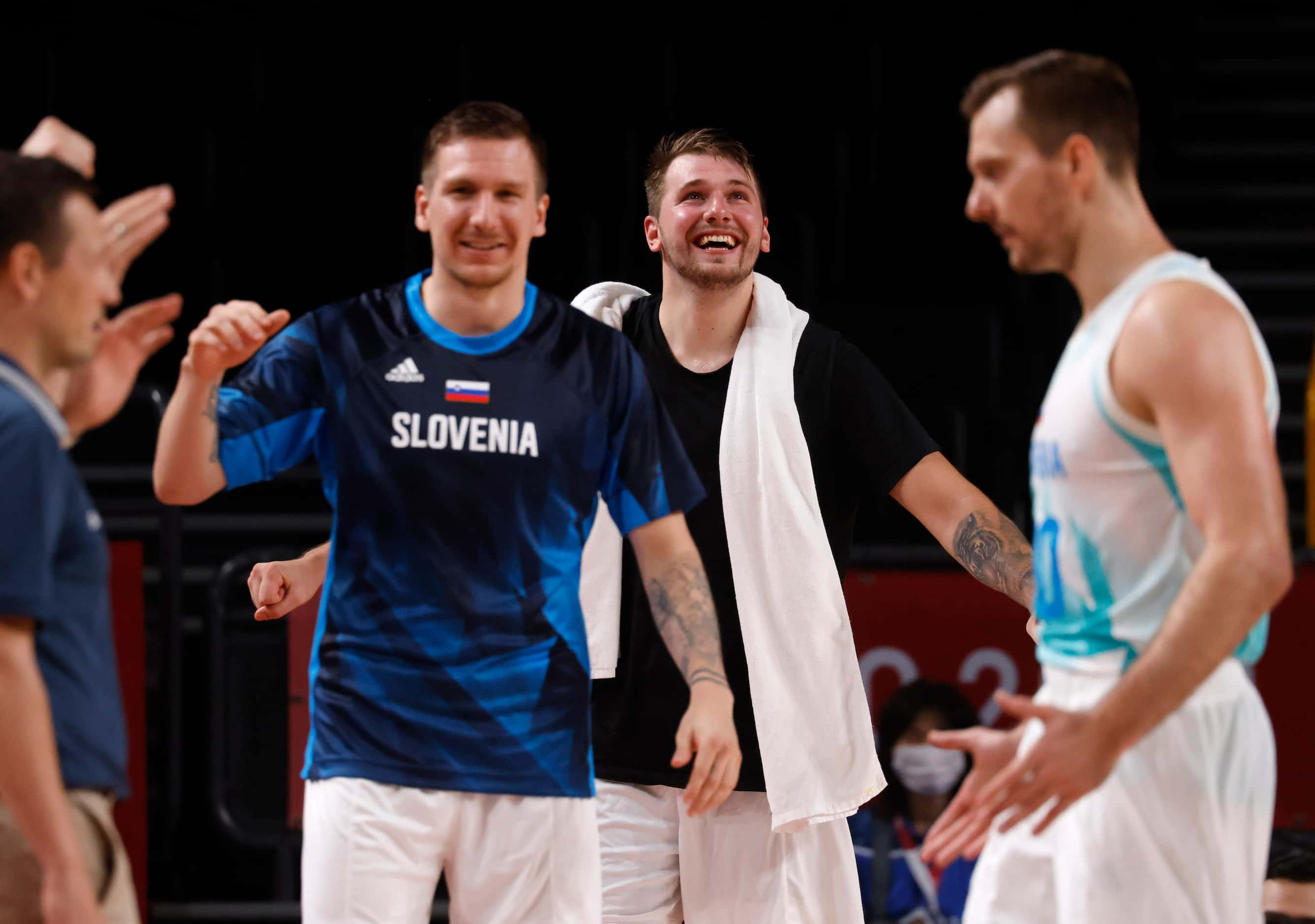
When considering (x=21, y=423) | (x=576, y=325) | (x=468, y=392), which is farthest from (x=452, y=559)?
(x=21, y=423)

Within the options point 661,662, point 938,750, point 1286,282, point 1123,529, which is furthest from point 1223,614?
point 1286,282

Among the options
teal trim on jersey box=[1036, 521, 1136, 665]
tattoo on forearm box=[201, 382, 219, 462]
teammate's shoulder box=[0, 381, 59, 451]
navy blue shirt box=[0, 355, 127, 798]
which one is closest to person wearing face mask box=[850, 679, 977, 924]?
teal trim on jersey box=[1036, 521, 1136, 665]

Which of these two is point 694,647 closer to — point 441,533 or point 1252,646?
point 441,533

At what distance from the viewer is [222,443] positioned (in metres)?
2.75

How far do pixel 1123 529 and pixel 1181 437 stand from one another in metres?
0.19

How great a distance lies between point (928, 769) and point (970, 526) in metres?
2.08

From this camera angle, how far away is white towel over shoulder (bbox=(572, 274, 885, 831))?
3428 mm

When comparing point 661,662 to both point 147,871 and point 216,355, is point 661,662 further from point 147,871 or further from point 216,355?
point 147,871

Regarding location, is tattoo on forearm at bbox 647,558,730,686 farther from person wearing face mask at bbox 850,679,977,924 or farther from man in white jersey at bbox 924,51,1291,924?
person wearing face mask at bbox 850,679,977,924

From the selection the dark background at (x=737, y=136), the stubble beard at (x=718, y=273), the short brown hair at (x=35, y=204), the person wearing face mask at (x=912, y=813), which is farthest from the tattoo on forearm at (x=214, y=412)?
the dark background at (x=737, y=136)

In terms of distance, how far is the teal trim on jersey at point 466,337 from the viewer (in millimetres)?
2834

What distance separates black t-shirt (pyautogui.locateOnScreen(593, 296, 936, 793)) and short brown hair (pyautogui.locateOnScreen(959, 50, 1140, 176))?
1.28 meters

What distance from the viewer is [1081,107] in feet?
7.73

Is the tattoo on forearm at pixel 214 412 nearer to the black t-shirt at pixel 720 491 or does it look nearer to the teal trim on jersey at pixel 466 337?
the teal trim on jersey at pixel 466 337
